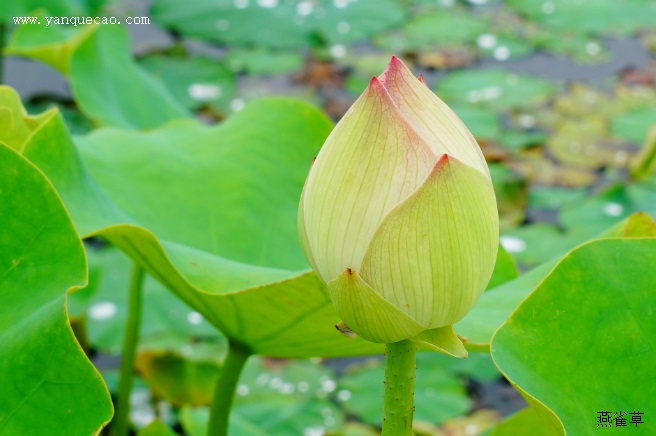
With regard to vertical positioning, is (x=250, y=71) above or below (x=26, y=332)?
below

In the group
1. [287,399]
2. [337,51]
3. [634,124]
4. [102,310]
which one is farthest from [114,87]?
[634,124]

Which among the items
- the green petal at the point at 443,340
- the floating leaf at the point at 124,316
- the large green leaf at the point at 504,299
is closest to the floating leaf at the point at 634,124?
the floating leaf at the point at 124,316

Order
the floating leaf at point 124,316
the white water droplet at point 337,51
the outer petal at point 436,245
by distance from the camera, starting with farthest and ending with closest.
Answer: the white water droplet at point 337,51 < the floating leaf at point 124,316 < the outer petal at point 436,245

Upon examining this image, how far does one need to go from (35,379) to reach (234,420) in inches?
25.0

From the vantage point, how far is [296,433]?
1.53 meters

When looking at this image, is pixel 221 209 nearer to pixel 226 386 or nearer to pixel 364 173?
pixel 226 386

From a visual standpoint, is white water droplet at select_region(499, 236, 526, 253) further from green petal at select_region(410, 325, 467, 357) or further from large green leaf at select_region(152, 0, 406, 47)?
green petal at select_region(410, 325, 467, 357)

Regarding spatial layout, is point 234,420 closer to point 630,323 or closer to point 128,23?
point 630,323

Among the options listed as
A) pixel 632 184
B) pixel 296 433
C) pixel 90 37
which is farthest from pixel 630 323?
pixel 632 184

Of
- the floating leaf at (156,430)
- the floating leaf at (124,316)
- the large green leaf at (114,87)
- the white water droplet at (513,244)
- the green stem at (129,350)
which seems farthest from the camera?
the white water droplet at (513,244)

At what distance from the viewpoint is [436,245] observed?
1.84 ft

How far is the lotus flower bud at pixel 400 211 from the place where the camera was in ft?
1.82

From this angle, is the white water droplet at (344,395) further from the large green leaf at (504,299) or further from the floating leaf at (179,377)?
the large green leaf at (504,299)

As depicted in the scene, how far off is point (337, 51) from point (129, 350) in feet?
5.84
